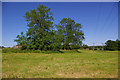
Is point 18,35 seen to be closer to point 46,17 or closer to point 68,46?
point 46,17

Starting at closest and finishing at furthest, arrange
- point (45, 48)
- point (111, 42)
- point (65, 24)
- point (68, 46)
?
point (45, 48)
point (68, 46)
point (65, 24)
point (111, 42)

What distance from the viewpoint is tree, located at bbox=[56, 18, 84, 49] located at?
3518 centimetres

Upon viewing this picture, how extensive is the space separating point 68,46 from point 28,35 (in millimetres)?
14353

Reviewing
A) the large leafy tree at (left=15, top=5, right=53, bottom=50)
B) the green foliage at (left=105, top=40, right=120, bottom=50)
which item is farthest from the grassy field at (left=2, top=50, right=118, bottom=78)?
the green foliage at (left=105, top=40, right=120, bottom=50)

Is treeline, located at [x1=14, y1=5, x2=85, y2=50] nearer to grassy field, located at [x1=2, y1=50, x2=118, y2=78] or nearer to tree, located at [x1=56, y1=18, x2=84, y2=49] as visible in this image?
tree, located at [x1=56, y1=18, x2=84, y2=49]

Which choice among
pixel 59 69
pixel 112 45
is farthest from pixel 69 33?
pixel 59 69

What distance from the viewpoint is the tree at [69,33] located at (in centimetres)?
3518

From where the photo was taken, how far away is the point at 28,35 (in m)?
25.4

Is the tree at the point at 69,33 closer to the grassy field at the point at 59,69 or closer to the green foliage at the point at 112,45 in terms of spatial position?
the green foliage at the point at 112,45

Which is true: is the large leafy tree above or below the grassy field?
above

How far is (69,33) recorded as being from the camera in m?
36.2

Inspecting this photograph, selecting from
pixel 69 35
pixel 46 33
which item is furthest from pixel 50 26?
pixel 69 35

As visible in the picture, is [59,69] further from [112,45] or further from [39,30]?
[112,45]

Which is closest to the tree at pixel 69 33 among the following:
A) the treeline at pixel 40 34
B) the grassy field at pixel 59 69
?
the treeline at pixel 40 34
